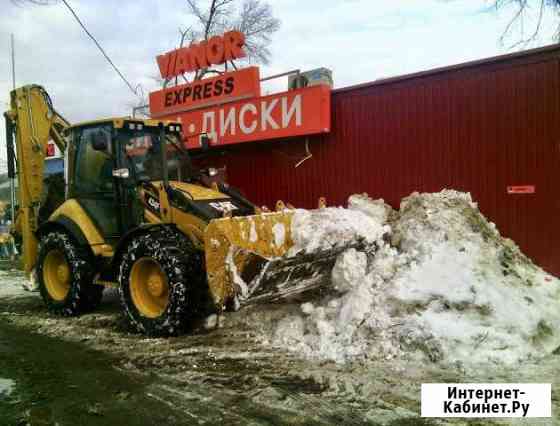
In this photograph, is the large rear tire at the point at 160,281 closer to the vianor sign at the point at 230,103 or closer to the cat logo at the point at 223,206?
the cat logo at the point at 223,206

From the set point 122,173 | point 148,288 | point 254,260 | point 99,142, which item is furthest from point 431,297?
point 99,142

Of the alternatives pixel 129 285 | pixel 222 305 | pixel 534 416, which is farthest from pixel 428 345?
pixel 129 285

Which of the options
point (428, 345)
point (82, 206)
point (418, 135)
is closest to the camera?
point (428, 345)

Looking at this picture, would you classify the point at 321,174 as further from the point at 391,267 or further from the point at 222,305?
the point at 222,305

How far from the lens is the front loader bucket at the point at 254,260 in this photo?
225 inches

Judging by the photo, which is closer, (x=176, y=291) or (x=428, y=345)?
(x=428, y=345)

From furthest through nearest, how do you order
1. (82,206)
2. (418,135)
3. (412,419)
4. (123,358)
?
(418,135), (82,206), (123,358), (412,419)

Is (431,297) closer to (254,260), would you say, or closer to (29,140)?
(254,260)

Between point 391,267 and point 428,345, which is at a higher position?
point 391,267

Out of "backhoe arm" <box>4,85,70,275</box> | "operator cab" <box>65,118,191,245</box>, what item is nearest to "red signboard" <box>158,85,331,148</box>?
"operator cab" <box>65,118,191,245</box>

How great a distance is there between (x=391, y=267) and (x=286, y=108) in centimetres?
392

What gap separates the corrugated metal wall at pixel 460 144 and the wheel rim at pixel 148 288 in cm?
389

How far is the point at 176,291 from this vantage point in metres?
5.89

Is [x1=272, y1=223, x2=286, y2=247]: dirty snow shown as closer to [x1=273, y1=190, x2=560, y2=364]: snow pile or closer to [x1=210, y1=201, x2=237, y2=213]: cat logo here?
[x1=273, y1=190, x2=560, y2=364]: snow pile
